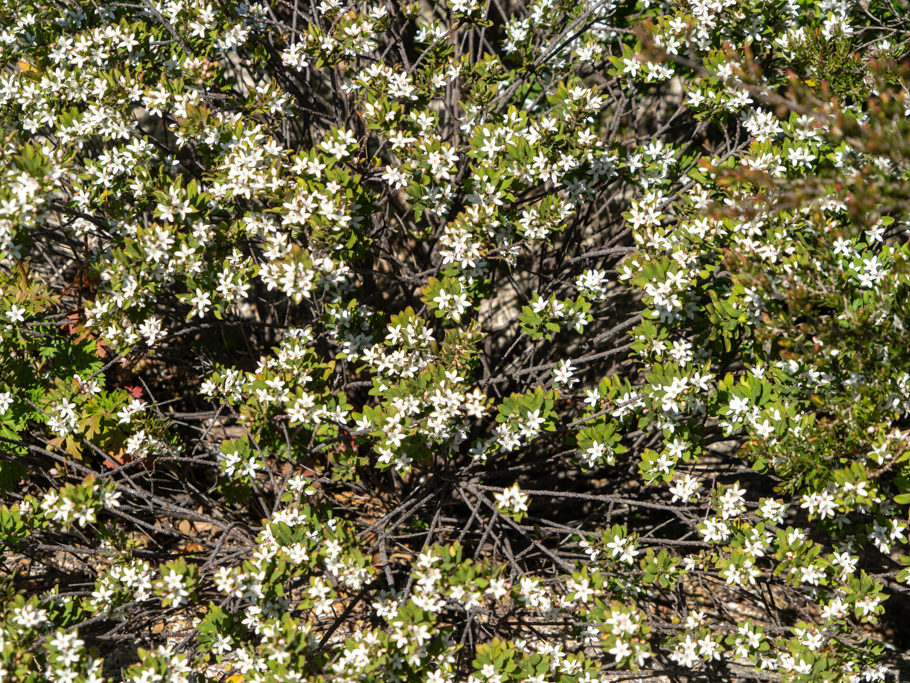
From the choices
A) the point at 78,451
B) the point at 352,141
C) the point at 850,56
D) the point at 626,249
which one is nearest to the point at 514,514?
the point at 626,249

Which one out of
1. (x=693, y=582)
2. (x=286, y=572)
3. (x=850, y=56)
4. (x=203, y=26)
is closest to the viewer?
(x=286, y=572)

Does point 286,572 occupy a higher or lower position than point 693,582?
higher

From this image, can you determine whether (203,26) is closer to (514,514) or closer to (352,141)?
(352,141)

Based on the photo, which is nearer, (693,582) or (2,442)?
(2,442)

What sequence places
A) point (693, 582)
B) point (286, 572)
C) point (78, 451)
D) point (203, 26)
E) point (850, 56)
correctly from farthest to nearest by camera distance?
point (693, 582) < point (78, 451) < point (203, 26) < point (850, 56) < point (286, 572)

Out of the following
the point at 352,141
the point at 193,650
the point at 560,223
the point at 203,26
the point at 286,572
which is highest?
the point at 203,26

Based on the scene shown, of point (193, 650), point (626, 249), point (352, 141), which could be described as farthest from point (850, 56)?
point (193, 650)
